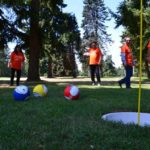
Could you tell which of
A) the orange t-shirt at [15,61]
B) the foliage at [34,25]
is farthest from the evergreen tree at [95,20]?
the orange t-shirt at [15,61]

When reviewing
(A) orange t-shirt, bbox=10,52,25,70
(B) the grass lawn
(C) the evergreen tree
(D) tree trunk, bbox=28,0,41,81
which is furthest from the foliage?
(C) the evergreen tree

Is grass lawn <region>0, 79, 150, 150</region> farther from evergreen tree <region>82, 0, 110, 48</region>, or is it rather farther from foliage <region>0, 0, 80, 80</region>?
evergreen tree <region>82, 0, 110, 48</region>

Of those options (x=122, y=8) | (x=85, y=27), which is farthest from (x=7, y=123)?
(x=85, y=27)

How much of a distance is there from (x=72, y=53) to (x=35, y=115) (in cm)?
5076

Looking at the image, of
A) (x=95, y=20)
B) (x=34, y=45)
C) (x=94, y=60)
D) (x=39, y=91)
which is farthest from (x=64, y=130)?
(x=95, y=20)

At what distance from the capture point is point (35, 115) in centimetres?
742

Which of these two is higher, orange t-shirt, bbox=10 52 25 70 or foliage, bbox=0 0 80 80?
foliage, bbox=0 0 80 80

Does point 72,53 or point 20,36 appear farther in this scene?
point 72,53

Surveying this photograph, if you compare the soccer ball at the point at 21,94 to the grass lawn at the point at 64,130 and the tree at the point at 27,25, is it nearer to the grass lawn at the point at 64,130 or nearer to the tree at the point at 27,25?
the grass lawn at the point at 64,130

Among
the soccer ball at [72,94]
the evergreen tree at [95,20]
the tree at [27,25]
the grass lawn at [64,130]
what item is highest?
the evergreen tree at [95,20]

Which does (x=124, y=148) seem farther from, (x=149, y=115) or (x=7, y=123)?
(x=149, y=115)

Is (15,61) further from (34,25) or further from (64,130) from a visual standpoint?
(64,130)

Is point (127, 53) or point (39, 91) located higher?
point (127, 53)

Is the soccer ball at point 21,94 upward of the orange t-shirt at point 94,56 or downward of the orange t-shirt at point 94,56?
downward
